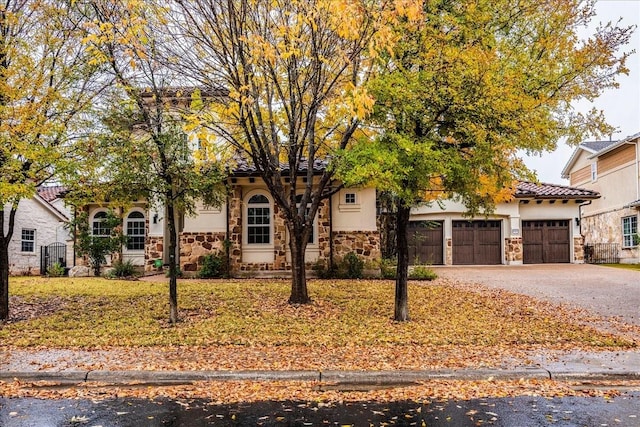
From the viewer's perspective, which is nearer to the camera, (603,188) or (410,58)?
(410,58)

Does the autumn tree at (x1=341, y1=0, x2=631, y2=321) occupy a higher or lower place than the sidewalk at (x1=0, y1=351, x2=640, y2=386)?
higher

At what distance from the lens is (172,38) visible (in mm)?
10547

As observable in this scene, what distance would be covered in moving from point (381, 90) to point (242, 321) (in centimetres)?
567

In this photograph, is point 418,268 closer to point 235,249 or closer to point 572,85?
point 235,249

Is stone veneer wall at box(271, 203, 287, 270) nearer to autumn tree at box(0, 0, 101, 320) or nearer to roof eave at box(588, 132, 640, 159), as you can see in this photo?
autumn tree at box(0, 0, 101, 320)

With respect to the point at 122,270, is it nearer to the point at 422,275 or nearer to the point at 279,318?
the point at 279,318

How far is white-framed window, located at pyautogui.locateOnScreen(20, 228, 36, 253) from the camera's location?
26202mm

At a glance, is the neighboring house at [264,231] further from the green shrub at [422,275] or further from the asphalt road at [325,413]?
the asphalt road at [325,413]

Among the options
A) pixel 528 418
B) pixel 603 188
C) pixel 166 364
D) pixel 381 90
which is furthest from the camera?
pixel 603 188

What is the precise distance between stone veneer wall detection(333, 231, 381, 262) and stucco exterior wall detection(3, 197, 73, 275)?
42.9 feet

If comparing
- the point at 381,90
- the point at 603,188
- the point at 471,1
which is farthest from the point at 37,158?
the point at 603,188

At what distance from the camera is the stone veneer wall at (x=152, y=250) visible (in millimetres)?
21047

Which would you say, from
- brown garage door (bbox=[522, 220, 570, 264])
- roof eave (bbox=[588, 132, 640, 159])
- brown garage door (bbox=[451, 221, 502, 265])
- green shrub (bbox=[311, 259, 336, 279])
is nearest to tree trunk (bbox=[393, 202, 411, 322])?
green shrub (bbox=[311, 259, 336, 279])

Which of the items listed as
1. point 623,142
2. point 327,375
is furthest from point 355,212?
point 623,142
